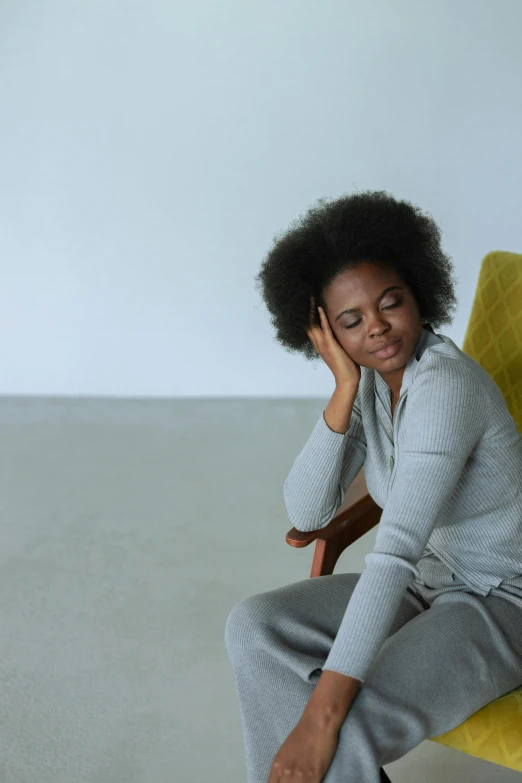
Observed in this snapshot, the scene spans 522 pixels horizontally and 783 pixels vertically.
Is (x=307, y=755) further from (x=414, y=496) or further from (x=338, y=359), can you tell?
(x=338, y=359)

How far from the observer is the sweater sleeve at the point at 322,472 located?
1.85 metres

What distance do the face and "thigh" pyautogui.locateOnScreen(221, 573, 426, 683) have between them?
43cm

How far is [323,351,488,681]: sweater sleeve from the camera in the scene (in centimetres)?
140

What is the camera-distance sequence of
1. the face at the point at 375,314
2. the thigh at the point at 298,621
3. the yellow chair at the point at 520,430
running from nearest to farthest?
1. the yellow chair at the point at 520,430
2. the thigh at the point at 298,621
3. the face at the point at 375,314

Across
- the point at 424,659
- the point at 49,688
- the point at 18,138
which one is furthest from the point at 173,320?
the point at 424,659

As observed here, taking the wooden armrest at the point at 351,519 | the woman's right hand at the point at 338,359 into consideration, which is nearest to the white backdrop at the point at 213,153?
the wooden armrest at the point at 351,519

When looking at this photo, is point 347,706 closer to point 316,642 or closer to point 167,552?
point 316,642

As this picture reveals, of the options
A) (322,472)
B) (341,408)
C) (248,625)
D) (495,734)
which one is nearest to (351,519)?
(322,472)

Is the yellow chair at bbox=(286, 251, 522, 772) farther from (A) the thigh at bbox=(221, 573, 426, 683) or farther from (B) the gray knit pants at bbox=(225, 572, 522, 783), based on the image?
(A) the thigh at bbox=(221, 573, 426, 683)

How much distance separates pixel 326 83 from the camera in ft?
14.7

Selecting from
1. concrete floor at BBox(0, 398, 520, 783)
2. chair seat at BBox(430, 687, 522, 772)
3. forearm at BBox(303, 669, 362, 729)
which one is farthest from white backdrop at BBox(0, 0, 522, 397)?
forearm at BBox(303, 669, 362, 729)

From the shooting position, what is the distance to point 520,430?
2.08 meters

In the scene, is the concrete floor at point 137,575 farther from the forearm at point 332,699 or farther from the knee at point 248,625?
the forearm at point 332,699

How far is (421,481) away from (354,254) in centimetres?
49
